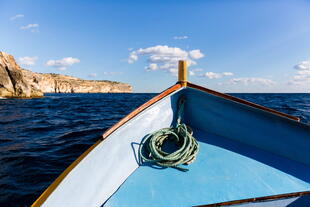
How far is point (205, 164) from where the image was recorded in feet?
8.81

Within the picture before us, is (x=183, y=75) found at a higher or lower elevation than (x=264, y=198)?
higher

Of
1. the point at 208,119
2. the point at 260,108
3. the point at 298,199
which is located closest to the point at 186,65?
the point at 208,119

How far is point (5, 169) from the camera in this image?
4.28 metres

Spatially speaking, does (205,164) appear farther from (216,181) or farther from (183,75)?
(183,75)

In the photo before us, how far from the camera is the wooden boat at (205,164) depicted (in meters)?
1.99

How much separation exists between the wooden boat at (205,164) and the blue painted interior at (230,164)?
0.01 metres

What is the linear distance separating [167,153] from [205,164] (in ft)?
1.85

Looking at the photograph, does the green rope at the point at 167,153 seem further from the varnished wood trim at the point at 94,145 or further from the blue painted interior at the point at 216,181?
the varnished wood trim at the point at 94,145

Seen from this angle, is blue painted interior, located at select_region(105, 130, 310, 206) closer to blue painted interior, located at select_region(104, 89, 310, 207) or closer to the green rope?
blue painted interior, located at select_region(104, 89, 310, 207)

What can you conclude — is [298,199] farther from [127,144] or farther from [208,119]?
[127,144]

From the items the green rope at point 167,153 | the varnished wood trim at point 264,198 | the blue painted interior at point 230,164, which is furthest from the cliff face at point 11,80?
the varnished wood trim at point 264,198

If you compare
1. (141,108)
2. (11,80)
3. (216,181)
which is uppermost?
(141,108)

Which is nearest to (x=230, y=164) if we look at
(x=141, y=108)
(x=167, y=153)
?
(x=167, y=153)

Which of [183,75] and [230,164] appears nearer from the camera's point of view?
[230,164]
